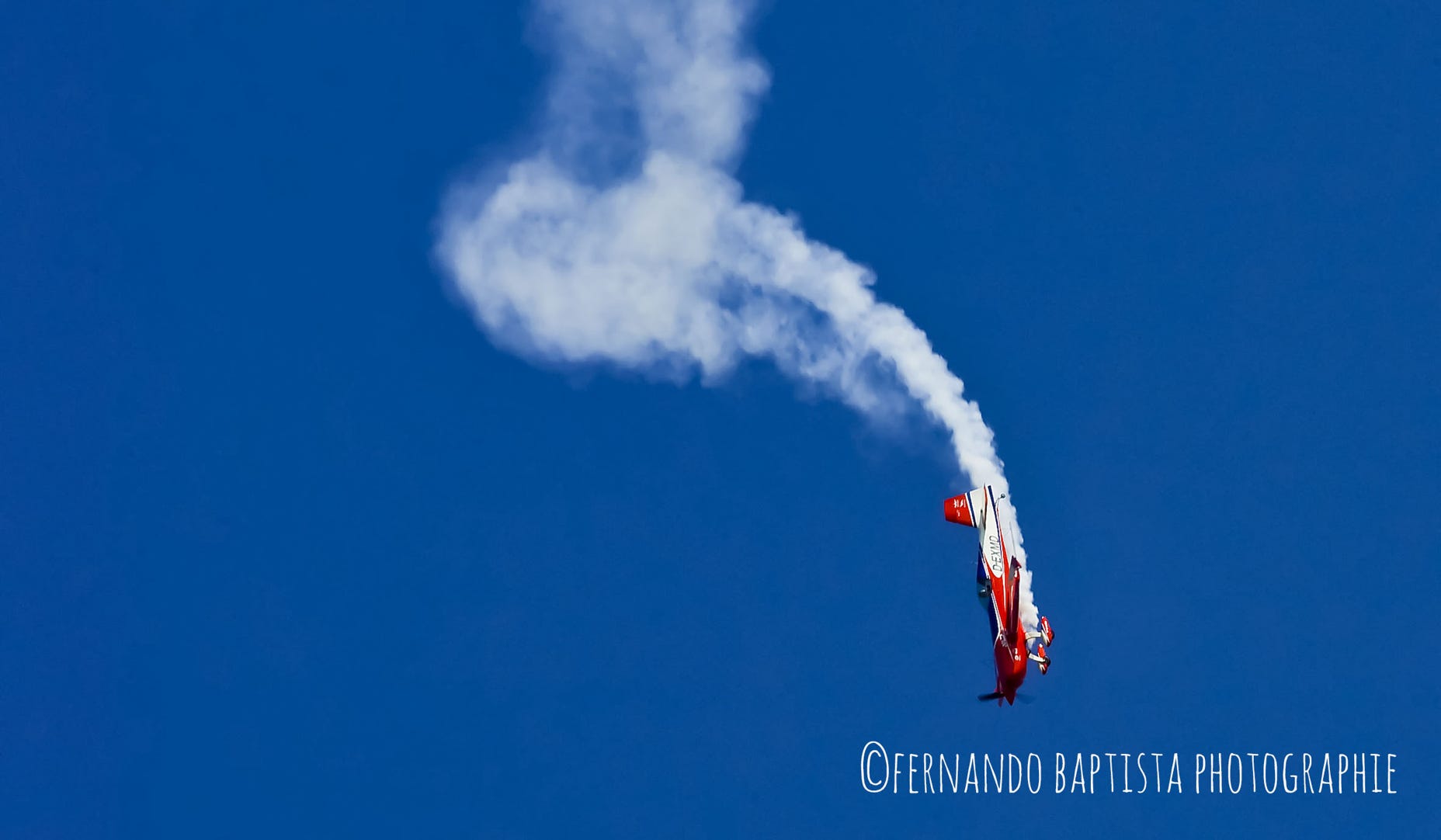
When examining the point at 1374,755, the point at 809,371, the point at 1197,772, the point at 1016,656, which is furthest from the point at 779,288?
the point at 1374,755

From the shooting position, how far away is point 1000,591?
2288 inches

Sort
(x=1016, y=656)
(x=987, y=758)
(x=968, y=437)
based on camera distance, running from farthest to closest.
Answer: (x=987, y=758)
(x=968, y=437)
(x=1016, y=656)

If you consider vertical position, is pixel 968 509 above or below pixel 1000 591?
above

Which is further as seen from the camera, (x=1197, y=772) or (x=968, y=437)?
(x=1197, y=772)

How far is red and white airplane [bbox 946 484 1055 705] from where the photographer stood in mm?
56781

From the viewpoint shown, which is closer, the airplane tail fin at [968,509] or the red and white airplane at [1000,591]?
the red and white airplane at [1000,591]

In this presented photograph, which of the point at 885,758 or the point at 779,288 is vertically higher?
the point at 779,288

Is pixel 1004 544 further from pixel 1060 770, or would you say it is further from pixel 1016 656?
pixel 1060 770

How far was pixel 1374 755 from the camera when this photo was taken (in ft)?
230

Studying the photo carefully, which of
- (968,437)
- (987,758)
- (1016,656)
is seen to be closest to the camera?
(1016,656)

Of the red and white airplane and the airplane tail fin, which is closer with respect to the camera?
the red and white airplane

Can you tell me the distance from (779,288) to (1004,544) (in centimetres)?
1051

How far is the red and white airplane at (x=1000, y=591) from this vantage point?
56781 mm

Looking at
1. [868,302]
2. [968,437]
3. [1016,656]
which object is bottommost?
[1016,656]
